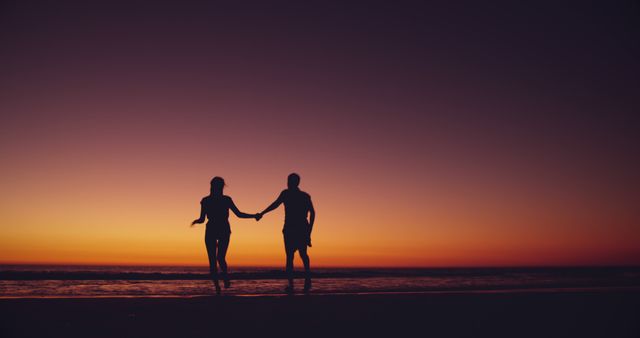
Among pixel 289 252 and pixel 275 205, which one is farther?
pixel 275 205

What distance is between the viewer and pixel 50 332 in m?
5.27

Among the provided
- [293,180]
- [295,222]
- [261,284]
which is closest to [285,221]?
[295,222]

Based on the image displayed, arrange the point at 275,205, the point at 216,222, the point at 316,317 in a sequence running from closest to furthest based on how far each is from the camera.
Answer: the point at 316,317
the point at 216,222
the point at 275,205

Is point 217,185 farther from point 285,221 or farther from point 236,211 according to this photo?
point 285,221

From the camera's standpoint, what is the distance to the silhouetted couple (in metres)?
11.9

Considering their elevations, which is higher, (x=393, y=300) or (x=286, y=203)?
(x=286, y=203)

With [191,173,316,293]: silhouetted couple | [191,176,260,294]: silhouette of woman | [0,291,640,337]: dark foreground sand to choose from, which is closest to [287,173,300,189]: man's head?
[191,173,316,293]: silhouetted couple

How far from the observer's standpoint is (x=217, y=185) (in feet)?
39.2

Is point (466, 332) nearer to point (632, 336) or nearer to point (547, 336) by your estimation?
point (547, 336)

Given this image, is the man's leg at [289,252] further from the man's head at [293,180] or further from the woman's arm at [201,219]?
the woman's arm at [201,219]

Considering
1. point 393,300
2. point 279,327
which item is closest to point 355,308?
point 393,300

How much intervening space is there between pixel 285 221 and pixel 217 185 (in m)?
1.99

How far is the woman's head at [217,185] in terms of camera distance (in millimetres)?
11938

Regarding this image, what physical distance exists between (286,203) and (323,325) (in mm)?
6468
